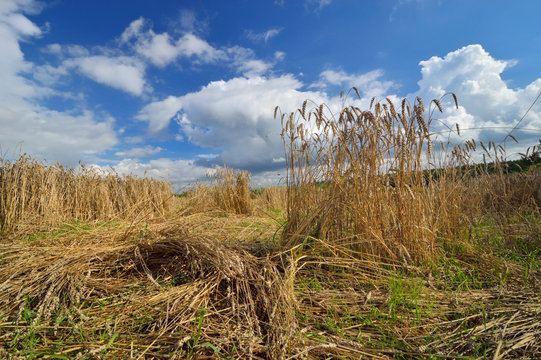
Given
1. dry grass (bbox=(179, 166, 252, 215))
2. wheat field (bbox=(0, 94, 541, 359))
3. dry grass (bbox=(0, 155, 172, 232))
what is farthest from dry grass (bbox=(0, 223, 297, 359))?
dry grass (bbox=(179, 166, 252, 215))

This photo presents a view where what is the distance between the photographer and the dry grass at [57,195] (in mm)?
3967

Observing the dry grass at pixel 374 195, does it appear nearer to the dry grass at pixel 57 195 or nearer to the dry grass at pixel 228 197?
the dry grass at pixel 57 195

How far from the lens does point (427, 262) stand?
2.05 metres

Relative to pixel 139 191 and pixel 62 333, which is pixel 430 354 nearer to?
pixel 62 333

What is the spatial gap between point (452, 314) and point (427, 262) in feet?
2.14

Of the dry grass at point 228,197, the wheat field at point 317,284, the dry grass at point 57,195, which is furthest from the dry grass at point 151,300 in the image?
the dry grass at point 228,197

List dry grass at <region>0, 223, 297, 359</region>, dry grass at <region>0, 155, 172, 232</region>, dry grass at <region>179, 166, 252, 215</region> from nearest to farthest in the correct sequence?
dry grass at <region>0, 223, 297, 359</region> < dry grass at <region>0, 155, 172, 232</region> < dry grass at <region>179, 166, 252, 215</region>

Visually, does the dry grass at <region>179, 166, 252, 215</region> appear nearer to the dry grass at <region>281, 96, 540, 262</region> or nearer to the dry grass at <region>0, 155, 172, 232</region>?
the dry grass at <region>0, 155, 172, 232</region>

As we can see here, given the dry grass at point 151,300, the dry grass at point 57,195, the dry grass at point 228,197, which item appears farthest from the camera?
the dry grass at point 228,197

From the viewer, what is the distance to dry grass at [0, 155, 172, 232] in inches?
156

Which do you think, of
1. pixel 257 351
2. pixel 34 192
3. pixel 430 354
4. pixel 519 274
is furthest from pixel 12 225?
pixel 519 274

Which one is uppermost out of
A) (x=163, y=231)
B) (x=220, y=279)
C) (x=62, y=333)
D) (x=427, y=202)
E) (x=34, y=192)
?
(x=34, y=192)

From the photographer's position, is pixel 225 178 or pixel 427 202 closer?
pixel 427 202

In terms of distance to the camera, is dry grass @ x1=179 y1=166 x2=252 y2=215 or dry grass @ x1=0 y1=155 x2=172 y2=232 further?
dry grass @ x1=179 y1=166 x2=252 y2=215
